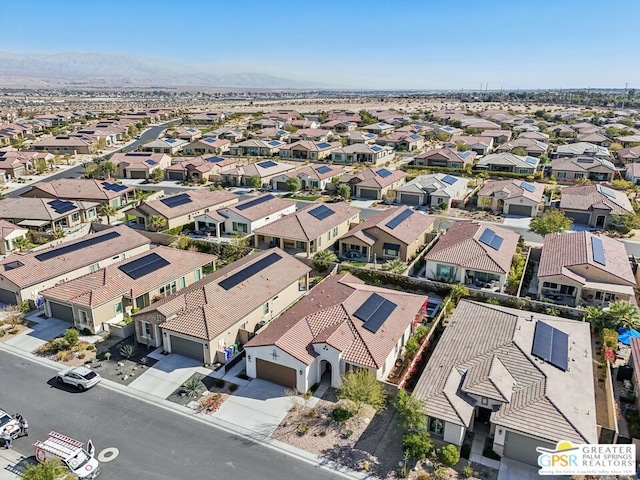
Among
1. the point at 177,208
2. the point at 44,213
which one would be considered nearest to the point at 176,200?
the point at 177,208

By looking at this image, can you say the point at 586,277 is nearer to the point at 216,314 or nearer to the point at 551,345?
the point at 551,345

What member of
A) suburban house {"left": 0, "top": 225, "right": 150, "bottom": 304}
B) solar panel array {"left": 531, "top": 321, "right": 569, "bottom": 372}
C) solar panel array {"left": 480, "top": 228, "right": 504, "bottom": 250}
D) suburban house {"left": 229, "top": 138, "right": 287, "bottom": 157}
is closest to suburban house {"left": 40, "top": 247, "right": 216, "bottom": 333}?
suburban house {"left": 0, "top": 225, "right": 150, "bottom": 304}

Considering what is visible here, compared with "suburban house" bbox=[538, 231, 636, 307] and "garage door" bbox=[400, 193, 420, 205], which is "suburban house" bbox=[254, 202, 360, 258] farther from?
→ "suburban house" bbox=[538, 231, 636, 307]

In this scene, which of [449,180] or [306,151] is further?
[306,151]

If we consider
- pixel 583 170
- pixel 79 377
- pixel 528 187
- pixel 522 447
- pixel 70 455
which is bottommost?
pixel 79 377

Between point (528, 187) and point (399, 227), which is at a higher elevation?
point (528, 187)

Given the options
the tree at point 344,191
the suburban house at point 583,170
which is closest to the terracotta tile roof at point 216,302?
the tree at point 344,191

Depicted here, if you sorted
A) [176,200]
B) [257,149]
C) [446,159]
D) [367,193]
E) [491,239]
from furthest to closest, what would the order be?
[257,149] → [446,159] → [367,193] → [176,200] → [491,239]
